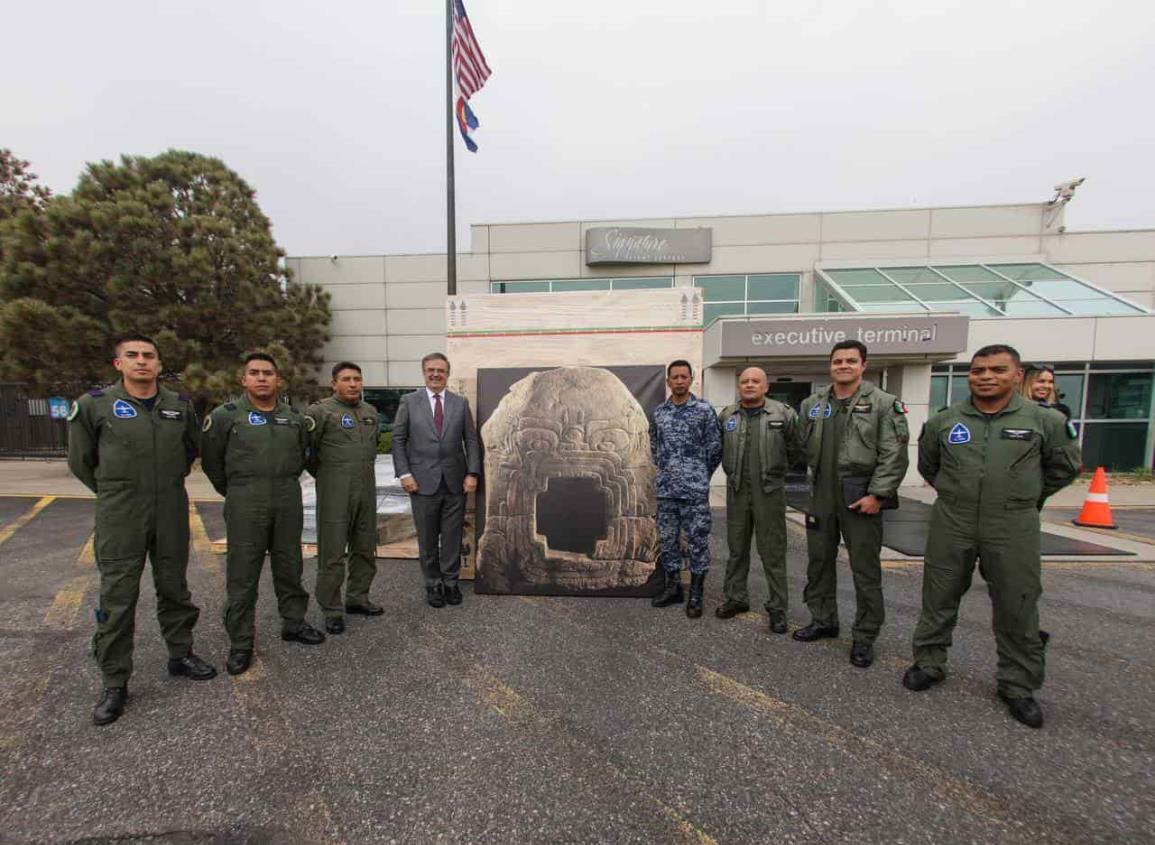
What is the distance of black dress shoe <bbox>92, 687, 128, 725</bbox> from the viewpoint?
2.45 m

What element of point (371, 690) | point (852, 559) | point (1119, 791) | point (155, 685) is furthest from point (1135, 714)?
point (155, 685)

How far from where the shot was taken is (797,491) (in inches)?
361

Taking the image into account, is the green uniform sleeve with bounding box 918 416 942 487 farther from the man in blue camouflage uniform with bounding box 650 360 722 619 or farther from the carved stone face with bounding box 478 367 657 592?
the carved stone face with bounding box 478 367 657 592

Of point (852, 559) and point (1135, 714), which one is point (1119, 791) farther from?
point (852, 559)

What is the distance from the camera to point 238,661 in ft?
9.68

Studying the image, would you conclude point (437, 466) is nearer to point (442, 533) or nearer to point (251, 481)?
point (442, 533)

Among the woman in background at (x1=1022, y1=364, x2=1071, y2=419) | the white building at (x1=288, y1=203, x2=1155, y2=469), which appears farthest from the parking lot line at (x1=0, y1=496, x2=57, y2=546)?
the woman in background at (x1=1022, y1=364, x2=1071, y2=419)

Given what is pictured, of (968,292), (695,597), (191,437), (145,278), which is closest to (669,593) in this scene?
(695,597)

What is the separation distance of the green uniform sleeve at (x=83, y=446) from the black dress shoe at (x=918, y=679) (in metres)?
4.64

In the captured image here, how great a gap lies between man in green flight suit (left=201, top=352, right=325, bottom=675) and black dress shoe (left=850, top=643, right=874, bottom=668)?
3733 millimetres

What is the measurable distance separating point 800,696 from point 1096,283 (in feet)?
55.0

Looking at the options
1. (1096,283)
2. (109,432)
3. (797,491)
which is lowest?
(797,491)

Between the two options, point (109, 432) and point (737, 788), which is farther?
point (109, 432)

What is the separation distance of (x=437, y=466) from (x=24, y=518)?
24.9 feet
